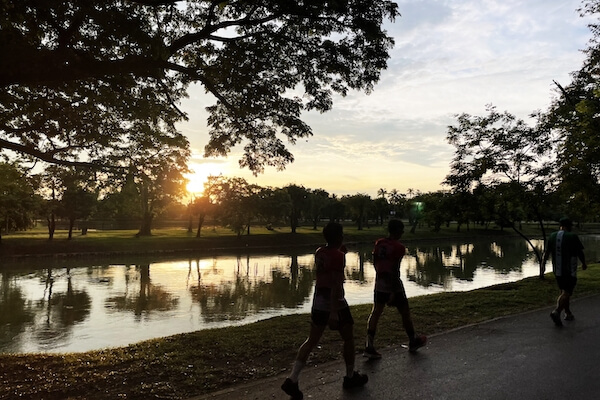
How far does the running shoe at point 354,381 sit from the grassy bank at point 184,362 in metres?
0.90

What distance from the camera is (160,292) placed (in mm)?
17531

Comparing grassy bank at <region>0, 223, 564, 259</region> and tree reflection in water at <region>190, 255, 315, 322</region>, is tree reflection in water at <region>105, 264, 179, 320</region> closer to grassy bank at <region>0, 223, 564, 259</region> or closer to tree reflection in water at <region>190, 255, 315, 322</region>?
tree reflection in water at <region>190, 255, 315, 322</region>

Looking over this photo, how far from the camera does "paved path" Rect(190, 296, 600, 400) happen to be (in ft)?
13.7

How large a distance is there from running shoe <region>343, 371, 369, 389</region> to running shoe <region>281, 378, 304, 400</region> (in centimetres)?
55

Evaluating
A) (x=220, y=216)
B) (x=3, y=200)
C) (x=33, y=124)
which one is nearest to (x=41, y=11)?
(x=33, y=124)

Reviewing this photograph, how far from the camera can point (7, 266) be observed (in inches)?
1039

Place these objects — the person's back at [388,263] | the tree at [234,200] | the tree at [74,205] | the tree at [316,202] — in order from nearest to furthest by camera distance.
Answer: the person's back at [388,263], the tree at [74,205], the tree at [234,200], the tree at [316,202]

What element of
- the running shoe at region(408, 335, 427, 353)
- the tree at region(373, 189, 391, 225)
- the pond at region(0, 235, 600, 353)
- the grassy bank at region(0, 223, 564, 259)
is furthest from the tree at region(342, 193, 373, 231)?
the running shoe at region(408, 335, 427, 353)

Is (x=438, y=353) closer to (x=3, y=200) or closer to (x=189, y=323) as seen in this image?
(x=189, y=323)

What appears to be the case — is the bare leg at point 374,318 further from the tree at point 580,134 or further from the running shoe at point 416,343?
the tree at point 580,134

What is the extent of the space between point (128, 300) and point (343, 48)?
499 inches

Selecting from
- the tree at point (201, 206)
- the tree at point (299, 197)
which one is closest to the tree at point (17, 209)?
the tree at point (201, 206)

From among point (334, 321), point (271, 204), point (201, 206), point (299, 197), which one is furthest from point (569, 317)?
point (299, 197)

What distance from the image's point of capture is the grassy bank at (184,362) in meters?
4.39
